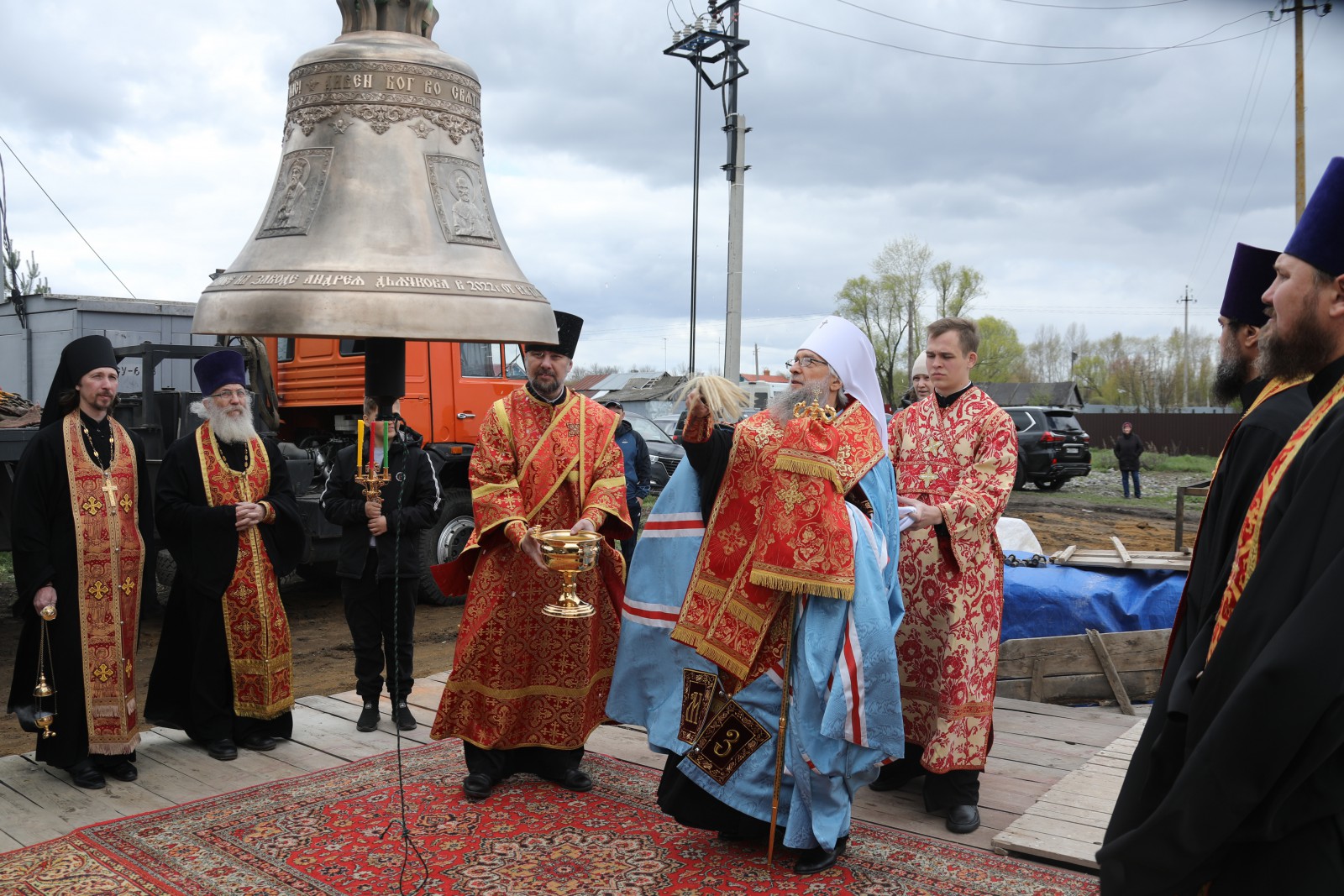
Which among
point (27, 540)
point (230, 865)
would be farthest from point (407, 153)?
point (27, 540)

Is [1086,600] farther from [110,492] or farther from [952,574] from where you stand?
[110,492]

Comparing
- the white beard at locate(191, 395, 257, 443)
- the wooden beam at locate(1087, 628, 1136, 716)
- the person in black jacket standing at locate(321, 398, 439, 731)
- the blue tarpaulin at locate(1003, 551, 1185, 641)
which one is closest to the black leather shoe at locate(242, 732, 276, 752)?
the person in black jacket standing at locate(321, 398, 439, 731)

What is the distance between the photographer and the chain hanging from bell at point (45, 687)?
4.63 metres

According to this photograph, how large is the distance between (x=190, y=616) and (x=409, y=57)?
11.2 feet

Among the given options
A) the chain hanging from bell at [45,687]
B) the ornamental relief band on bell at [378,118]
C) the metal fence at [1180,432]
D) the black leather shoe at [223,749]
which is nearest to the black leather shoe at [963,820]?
the ornamental relief band on bell at [378,118]

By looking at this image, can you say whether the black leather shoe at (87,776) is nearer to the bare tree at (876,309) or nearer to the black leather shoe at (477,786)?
the black leather shoe at (477,786)

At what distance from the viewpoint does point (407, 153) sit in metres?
2.82

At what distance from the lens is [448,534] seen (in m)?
9.35

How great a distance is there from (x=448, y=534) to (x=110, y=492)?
453 cm

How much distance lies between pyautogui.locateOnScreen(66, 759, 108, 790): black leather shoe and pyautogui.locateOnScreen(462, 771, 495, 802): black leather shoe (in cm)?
152

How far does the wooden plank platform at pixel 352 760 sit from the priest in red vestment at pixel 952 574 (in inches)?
7.6

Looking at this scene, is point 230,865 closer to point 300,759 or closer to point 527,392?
point 300,759

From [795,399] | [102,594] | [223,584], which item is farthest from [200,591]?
[795,399]

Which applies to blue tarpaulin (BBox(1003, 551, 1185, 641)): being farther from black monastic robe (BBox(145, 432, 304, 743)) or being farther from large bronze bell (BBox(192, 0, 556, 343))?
large bronze bell (BBox(192, 0, 556, 343))
